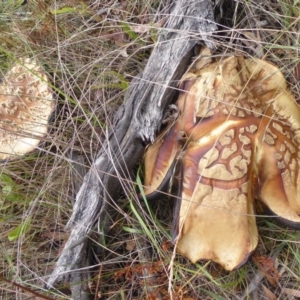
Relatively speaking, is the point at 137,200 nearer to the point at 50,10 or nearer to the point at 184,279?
the point at 184,279

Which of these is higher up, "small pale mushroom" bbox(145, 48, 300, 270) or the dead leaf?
"small pale mushroom" bbox(145, 48, 300, 270)

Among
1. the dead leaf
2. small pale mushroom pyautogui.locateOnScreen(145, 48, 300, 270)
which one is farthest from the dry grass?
small pale mushroom pyautogui.locateOnScreen(145, 48, 300, 270)

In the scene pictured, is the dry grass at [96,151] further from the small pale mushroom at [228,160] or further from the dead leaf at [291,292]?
the small pale mushroom at [228,160]

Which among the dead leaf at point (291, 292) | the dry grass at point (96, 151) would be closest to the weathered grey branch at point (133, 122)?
the dry grass at point (96, 151)

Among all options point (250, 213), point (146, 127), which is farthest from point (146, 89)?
point (250, 213)

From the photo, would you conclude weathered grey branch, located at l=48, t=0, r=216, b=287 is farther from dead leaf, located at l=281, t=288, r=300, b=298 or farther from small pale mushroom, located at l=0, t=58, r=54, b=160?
dead leaf, located at l=281, t=288, r=300, b=298

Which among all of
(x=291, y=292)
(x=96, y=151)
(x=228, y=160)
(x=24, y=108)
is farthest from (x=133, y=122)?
(x=291, y=292)
